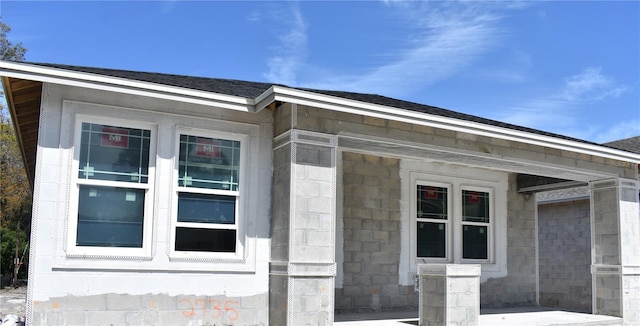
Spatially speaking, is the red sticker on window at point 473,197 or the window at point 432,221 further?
the red sticker on window at point 473,197

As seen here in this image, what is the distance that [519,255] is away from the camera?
47.0 feet

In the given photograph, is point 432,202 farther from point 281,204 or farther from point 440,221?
point 281,204

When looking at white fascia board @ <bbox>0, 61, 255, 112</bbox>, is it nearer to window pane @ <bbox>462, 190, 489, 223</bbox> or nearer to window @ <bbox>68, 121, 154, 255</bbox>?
window @ <bbox>68, 121, 154, 255</bbox>

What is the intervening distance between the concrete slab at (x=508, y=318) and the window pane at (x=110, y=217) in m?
3.60

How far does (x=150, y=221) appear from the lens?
27.1 ft

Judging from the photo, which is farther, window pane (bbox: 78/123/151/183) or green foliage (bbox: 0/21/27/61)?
green foliage (bbox: 0/21/27/61)

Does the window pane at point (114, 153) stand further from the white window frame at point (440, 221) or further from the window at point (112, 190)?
the white window frame at point (440, 221)

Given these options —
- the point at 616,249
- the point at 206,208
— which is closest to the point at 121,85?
the point at 206,208

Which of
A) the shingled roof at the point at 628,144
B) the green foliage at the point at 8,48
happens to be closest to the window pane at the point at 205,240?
the shingled roof at the point at 628,144

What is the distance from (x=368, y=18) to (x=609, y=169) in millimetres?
6186

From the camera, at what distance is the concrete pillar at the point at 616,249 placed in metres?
12.1

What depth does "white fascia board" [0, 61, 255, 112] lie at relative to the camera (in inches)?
285

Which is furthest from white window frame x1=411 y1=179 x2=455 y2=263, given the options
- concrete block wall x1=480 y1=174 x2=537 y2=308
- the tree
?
the tree

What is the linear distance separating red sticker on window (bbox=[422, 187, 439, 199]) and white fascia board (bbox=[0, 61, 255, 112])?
5.48m
